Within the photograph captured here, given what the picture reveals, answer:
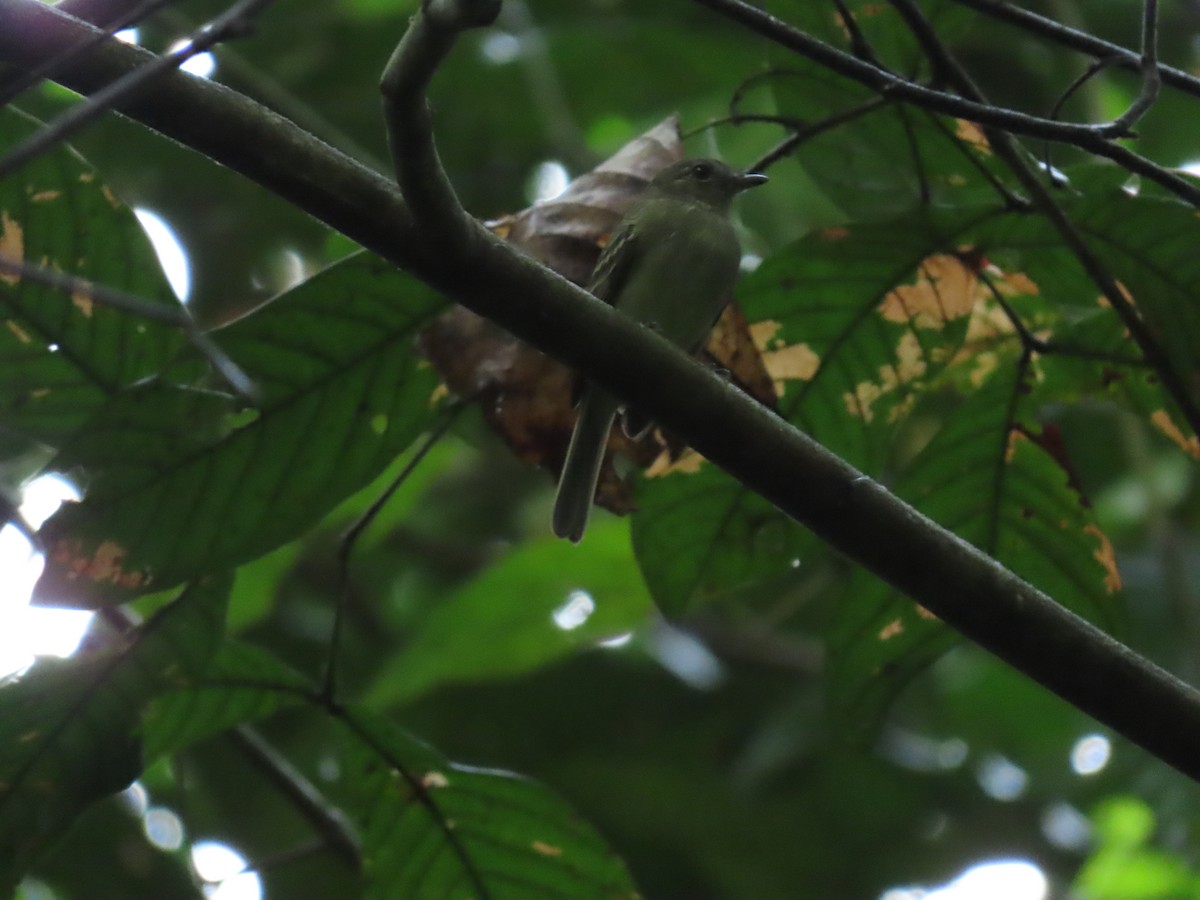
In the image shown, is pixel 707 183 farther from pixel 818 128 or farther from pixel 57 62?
pixel 57 62

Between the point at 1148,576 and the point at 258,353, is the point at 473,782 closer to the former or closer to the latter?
the point at 258,353

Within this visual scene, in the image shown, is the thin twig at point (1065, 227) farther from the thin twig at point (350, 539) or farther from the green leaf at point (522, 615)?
the green leaf at point (522, 615)

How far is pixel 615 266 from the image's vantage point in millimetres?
3666

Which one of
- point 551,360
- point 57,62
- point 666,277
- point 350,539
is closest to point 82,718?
point 350,539

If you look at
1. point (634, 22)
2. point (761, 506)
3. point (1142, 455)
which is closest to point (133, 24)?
point (761, 506)

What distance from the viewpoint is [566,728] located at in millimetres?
5902

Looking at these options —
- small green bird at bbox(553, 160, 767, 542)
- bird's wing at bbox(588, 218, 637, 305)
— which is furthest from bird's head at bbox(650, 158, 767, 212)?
bird's wing at bbox(588, 218, 637, 305)

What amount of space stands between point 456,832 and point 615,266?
4.44 feet

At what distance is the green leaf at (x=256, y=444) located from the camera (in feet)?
8.25

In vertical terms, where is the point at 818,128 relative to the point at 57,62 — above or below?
above

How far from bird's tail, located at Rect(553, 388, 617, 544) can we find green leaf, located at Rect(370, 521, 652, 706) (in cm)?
106

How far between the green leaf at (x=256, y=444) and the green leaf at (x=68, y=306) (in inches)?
8.9

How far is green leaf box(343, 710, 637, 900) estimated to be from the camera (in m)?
3.07

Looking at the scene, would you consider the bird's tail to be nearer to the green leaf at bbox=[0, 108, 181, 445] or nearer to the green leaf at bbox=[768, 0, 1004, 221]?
the green leaf at bbox=[768, 0, 1004, 221]
